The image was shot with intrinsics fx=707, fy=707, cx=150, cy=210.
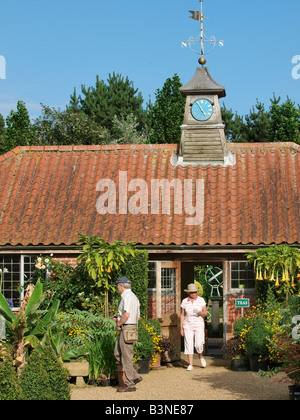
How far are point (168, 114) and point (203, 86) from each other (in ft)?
34.2

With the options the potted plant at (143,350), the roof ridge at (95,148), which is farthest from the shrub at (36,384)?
the roof ridge at (95,148)

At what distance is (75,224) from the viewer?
17.1 m

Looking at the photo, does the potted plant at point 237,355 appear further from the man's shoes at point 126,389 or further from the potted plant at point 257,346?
the man's shoes at point 126,389

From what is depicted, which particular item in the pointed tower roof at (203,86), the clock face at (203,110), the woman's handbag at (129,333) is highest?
the pointed tower roof at (203,86)

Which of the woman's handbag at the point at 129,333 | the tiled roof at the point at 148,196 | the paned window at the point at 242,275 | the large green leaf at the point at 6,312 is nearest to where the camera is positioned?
the woman's handbag at the point at 129,333

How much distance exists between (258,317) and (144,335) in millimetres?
2437

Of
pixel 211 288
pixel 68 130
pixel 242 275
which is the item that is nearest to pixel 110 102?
pixel 68 130

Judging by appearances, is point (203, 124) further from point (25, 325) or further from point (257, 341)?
point (25, 325)

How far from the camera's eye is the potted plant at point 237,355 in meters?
14.1

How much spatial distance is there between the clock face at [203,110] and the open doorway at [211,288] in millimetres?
4051

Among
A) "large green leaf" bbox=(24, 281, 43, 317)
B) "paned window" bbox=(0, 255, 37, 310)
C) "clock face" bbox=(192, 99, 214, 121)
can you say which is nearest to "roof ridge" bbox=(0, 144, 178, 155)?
"clock face" bbox=(192, 99, 214, 121)

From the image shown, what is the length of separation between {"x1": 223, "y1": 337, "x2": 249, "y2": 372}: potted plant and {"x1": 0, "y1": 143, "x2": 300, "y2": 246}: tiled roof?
8.26 ft

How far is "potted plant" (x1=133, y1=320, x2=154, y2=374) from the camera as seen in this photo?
13.5 meters
